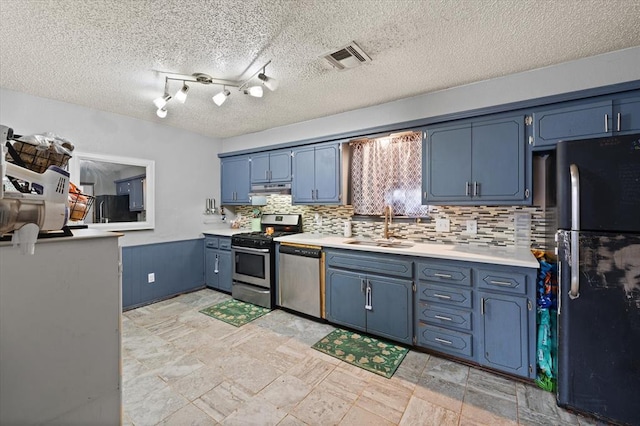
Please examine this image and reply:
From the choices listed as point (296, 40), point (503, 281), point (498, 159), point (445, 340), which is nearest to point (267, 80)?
point (296, 40)

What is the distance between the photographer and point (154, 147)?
3902 millimetres

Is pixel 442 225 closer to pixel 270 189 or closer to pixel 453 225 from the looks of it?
pixel 453 225

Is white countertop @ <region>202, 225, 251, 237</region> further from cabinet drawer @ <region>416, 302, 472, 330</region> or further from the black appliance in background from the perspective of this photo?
cabinet drawer @ <region>416, 302, 472, 330</region>

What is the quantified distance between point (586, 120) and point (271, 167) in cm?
342

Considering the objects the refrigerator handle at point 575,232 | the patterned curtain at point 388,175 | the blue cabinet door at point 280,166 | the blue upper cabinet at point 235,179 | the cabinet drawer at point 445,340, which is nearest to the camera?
the refrigerator handle at point 575,232

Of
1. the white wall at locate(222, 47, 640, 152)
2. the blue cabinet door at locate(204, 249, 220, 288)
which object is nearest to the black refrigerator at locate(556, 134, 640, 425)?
the white wall at locate(222, 47, 640, 152)

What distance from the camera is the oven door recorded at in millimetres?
3576

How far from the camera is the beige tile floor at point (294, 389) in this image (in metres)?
1.80

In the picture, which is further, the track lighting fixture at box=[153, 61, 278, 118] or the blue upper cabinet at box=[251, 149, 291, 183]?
the blue upper cabinet at box=[251, 149, 291, 183]

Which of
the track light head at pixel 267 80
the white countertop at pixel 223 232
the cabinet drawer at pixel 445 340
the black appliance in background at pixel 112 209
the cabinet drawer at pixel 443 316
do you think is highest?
the track light head at pixel 267 80

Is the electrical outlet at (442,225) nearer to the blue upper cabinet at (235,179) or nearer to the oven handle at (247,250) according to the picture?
the oven handle at (247,250)

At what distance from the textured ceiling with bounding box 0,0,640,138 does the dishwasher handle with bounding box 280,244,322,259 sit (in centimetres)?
171

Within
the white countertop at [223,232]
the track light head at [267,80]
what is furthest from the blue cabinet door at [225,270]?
the track light head at [267,80]

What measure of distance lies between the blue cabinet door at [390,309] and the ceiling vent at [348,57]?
1.95m
